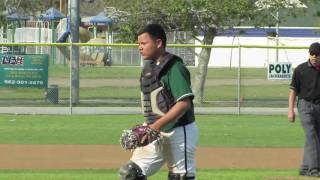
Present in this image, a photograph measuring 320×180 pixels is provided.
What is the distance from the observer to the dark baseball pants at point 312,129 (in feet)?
35.8

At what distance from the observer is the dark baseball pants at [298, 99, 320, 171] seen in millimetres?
10914

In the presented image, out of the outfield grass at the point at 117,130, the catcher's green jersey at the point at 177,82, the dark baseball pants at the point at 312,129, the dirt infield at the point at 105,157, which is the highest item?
the catcher's green jersey at the point at 177,82

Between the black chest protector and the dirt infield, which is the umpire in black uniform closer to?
the dirt infield

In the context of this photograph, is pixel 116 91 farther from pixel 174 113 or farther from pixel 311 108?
pixel 174 113

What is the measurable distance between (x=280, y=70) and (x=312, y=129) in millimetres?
12785

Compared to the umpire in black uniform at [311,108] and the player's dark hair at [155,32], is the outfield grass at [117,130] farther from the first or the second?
the player's dark hair at [155,32]

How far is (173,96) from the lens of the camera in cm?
684

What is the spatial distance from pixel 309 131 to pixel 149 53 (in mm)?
4662

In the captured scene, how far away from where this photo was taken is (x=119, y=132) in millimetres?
18219

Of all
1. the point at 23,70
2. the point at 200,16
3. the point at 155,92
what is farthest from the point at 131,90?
the point at 155,92

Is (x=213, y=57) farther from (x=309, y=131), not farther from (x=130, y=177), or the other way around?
(x=130, y=177)

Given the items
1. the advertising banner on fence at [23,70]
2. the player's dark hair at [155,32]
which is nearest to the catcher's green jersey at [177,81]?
the player's dark hair at [155,32]

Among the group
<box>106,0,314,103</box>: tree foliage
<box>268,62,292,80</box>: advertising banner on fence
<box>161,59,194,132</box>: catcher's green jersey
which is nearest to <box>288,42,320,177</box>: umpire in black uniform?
<box>161,59,194,132</box>: catcher's green jersey

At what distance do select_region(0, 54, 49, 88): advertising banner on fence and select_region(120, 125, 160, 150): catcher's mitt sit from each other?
1717cm
